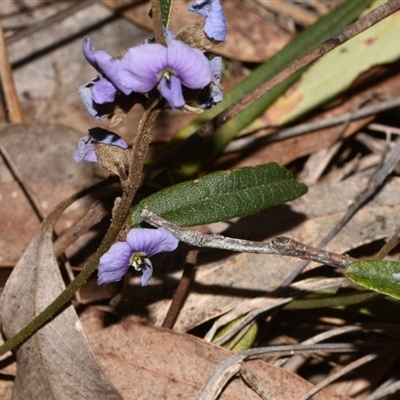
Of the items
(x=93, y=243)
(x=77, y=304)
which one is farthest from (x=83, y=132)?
(x=77, y=304)

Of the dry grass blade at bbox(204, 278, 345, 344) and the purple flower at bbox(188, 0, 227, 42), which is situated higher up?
the purple flower at bbox(188, 0, 227, 42)

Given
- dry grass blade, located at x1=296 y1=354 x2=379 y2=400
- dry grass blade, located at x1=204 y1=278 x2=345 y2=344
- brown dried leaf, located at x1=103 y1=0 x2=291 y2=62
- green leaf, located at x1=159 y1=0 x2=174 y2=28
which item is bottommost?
dry grass blade, located at x1=296 y1=354 x2=379 y2=400

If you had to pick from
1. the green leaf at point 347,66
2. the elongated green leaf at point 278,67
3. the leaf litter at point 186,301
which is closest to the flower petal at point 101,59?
the leaf litter at point 186,301

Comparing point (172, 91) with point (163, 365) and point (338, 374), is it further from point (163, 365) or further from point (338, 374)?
point (338, 374)

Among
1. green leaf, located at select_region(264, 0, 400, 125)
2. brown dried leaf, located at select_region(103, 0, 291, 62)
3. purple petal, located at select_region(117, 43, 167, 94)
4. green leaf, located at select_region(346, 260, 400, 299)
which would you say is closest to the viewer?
purple petal, located at select_region(117, 43, 167, 94)

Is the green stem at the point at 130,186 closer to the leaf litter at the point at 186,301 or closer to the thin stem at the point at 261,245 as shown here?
the thin stem at the point at 261,245

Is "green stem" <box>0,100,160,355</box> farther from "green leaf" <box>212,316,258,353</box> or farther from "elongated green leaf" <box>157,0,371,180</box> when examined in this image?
"elongated green leaf" <box>157,0,371,180</box>

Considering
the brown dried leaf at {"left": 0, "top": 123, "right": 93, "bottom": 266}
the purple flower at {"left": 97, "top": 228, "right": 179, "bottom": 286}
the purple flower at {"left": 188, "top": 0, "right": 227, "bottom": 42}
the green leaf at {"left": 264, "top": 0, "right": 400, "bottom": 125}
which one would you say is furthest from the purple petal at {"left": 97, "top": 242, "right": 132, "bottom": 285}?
the green leaf at {"left": 264, "top": 0, "right": 400, "bottom": 125}
